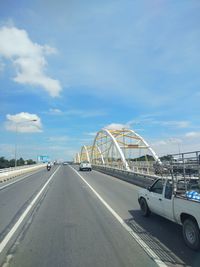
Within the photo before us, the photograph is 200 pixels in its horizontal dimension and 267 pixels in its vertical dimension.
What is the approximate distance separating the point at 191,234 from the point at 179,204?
0.77m

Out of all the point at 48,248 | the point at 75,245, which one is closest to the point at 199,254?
the point at 75,245

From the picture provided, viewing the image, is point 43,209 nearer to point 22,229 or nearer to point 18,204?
point 18,204

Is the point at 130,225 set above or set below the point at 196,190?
below

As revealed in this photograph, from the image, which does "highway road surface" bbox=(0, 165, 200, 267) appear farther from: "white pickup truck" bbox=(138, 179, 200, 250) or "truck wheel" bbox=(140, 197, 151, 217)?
"white pickup truck" bbox=(138, 179, 200, 250)

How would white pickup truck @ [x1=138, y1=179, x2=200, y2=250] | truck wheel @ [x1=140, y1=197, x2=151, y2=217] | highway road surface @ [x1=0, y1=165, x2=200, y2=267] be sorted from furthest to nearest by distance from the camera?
1. truck wheel @ [x1=140, y1=197, x2=151, y2=217]
2. white pickup truck @ [x1=138, y1=179, x2=200, y2=250]
3. highway road surface @ [x1=0, y1=165, x2=200, y2=267]

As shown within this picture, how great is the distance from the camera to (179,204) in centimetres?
722

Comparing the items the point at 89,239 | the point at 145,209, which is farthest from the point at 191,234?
the point at 145,209

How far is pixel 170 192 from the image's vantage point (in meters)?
8.03

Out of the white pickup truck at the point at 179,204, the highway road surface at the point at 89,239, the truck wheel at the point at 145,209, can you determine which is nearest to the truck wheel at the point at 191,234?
the white pickup truck at the point at 179,204

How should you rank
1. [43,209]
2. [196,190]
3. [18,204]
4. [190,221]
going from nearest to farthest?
[190,221] → [196,190] → [43,209] → [18,204]

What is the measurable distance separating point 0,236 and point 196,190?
487 cm

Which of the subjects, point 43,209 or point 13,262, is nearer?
point 13,262

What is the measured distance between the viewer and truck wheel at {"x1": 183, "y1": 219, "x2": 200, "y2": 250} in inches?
252

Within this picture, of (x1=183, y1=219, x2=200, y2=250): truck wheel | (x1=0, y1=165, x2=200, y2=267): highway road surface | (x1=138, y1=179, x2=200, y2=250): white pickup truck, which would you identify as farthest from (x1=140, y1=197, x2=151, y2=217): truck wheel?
(x1=183, y1=219, x2=200, y2=250): truck wheel
